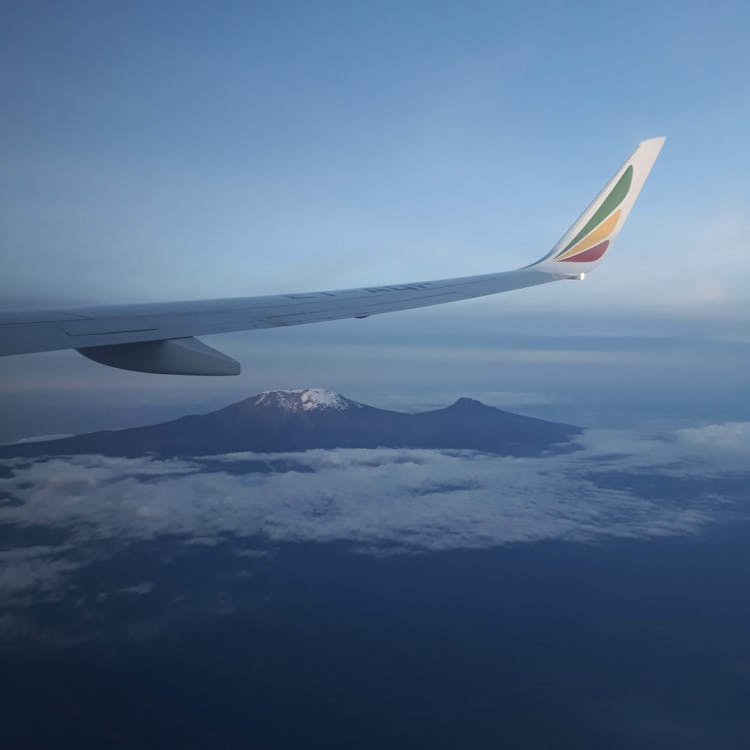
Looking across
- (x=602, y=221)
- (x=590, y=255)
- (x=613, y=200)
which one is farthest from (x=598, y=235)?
(x=613, y=200)

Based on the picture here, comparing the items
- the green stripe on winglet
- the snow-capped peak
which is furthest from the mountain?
the green stripe on winglet

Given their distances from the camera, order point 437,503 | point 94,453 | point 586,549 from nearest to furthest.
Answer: point 586,549
point 437,503
point 94,453

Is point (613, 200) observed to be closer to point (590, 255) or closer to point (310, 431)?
point (590, 255)

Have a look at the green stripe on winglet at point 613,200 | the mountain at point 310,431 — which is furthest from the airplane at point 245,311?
the mountain at point 310,431

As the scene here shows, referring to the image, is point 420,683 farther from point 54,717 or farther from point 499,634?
point 54,717

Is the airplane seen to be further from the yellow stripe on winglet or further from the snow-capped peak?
the snow-capped peak

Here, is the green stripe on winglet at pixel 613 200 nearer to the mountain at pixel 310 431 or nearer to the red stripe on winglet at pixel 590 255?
the red stripe on winglet at pixel 590 255

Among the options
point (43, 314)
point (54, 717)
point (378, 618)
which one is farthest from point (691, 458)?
point (43, 314)
